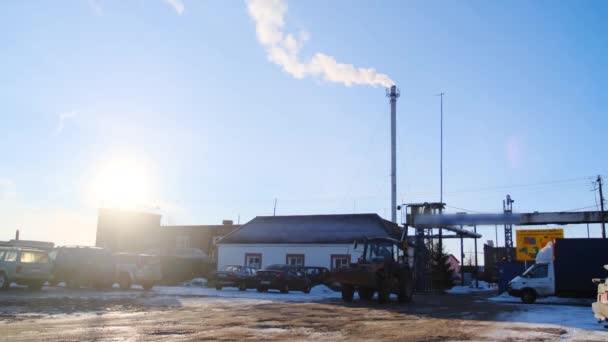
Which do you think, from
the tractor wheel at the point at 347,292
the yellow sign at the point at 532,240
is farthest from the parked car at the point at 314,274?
the yellow sign at the point at 532,240

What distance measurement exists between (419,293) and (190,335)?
88.3ft

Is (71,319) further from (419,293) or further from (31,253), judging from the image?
(419,293)

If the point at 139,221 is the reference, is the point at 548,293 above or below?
below

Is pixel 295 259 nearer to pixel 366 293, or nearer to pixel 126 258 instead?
pixel 126 258

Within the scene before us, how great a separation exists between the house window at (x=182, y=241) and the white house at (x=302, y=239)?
1593 cm

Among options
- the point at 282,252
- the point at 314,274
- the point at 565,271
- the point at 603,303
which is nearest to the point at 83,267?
the point at 314,274

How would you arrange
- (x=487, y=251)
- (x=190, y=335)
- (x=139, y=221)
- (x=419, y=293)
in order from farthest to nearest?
(x=487, y=251), (x=139, y=221), (x=419, y=293), (x=190, y=335)

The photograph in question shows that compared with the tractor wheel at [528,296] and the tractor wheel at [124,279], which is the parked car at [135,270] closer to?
the tractor wheel at [124,279]

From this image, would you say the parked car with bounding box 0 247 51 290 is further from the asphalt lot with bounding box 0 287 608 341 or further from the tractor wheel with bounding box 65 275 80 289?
the asphalt lot with bounding box 0 287 608 341

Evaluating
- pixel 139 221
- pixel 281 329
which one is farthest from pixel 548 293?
pixel 139 221

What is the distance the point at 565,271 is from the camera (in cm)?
2761

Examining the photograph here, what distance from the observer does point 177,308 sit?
16625mm

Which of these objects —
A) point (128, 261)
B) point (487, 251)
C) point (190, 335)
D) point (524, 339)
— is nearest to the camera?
point (190, 335)

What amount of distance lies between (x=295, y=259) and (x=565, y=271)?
66.7 feet
